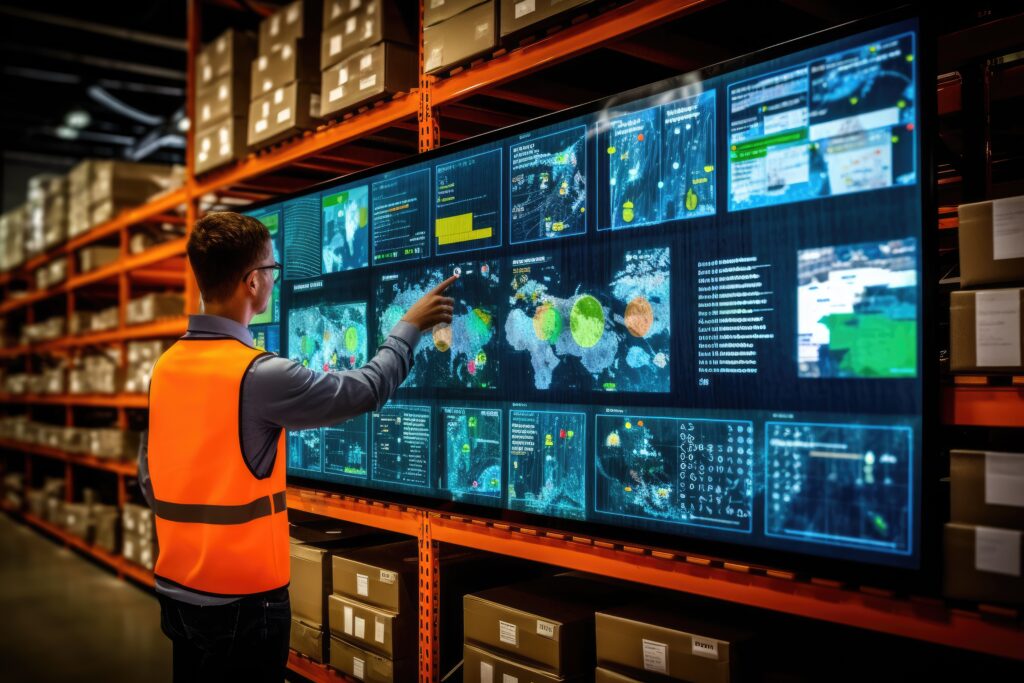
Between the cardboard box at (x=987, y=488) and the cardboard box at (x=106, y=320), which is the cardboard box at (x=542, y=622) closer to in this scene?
the cardboard box at (x=987, y=488)

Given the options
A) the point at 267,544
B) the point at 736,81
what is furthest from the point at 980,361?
the point at 267,544

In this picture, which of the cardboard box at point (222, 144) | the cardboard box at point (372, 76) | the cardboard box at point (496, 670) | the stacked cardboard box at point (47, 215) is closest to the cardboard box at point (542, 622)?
the cardboard box at point (496, 670)

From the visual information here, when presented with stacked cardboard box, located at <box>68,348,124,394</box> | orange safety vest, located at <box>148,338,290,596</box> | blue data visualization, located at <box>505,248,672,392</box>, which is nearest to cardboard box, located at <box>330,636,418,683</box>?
orange safety vest, located at <box>148,338,290,596</box>

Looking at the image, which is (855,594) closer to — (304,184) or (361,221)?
(361,221)

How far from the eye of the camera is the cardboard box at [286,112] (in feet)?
12.3

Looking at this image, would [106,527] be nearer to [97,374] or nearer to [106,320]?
[97,374]

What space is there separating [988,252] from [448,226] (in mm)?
1757

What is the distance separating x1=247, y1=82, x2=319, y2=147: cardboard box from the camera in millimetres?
3742

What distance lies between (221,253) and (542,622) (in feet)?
5.14

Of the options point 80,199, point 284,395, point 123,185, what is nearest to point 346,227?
point 284,395

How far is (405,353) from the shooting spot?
252 cm

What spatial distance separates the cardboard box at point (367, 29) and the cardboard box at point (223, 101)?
98 centimetres

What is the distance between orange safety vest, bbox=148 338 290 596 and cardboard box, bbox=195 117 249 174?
87.8 inches

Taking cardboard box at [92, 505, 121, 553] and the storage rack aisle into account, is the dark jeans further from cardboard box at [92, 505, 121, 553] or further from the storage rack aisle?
cardboard box at [92, 505, 121, 553]
